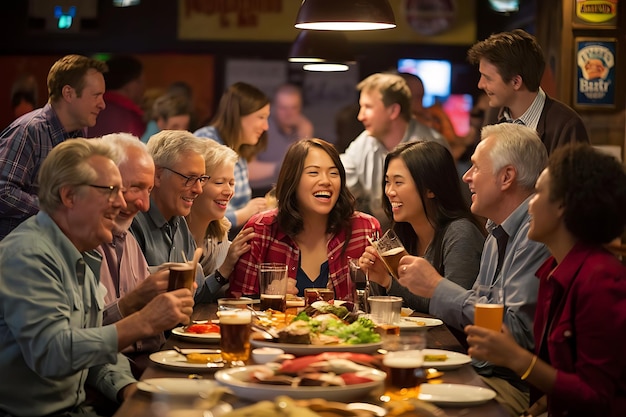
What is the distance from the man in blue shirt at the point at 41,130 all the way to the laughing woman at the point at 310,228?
136 centimetres

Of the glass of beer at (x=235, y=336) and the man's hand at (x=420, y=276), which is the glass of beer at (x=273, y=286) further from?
the glass of beer at (x=235, y=336)

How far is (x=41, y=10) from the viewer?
8.98 meters

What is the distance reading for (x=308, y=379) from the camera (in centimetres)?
226

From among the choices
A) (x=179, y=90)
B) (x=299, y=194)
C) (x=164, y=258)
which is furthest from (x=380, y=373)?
(x=179, y=90)

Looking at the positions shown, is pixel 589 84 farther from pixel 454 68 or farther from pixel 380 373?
pixel 380 373

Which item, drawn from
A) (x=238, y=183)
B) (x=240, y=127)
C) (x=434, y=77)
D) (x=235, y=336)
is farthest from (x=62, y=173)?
(x=434, y=77)

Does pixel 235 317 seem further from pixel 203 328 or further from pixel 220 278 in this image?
pixel 220 278

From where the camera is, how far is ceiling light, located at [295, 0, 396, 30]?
436 centimetres

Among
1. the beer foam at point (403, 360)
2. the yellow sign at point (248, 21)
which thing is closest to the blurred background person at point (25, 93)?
the yellow sign at point (248, 21)

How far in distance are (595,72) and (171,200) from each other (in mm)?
3853

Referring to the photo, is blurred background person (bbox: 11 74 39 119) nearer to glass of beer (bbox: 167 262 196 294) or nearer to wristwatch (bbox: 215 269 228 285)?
wristwatch (bbox: 215 269 228 285)

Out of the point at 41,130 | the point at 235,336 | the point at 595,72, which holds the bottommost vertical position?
the point at 235,336

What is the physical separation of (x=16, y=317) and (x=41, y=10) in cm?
696

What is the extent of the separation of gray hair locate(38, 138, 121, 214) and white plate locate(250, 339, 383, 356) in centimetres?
70
